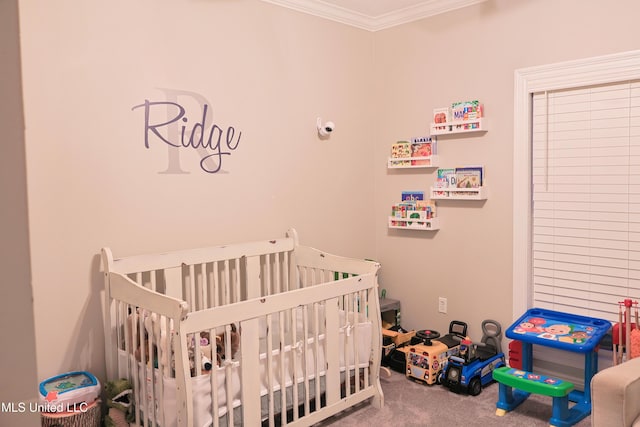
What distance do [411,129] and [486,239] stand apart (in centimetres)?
94

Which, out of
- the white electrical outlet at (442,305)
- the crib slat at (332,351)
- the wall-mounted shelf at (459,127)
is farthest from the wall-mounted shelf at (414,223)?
the crib slat at (332,351)

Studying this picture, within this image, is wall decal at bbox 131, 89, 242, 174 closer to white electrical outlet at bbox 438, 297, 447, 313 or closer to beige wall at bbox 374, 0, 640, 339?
beige wall at bbox 374, 0, 640, 339

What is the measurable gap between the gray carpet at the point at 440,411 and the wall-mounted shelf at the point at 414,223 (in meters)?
1.05

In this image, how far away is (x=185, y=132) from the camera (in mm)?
2812

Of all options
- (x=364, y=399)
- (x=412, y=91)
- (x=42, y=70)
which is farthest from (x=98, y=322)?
(x=412, y=91)

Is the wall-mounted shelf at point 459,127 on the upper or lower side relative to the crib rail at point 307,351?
upper

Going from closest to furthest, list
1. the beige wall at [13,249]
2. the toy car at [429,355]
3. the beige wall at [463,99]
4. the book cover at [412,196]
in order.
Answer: the beige wall at [13,249]
the beige wall at [463,99]
the toy car at [429,355]
the book cover at [412,196]

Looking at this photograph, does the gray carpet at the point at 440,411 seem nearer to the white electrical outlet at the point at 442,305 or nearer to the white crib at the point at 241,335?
the white crib at the point at 241,335

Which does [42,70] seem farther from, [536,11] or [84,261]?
[536,11]

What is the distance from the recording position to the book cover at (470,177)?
3.28 m

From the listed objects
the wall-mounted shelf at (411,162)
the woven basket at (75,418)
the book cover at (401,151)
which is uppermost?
the book cover at (401,151)

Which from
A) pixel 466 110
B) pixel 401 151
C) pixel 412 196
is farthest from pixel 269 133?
pixel 466 110

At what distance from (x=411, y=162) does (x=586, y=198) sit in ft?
3.75

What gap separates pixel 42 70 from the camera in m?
2.30
